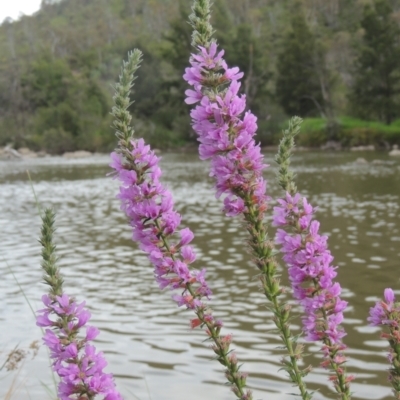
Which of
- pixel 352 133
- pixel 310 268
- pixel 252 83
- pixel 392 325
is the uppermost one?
pixel 310 268

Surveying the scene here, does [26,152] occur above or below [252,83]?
below

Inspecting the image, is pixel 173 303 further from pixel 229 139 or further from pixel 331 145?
pixel 331 145

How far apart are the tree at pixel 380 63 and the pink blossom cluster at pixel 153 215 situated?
61.0 meters

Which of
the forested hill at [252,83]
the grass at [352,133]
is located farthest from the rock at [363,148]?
the forested hill at [252,83]

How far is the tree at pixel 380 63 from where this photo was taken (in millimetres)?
60844

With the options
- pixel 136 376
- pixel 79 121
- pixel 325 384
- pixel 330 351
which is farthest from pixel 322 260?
pixel 79 121

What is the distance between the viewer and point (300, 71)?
68.3m

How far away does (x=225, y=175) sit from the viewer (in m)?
2.22

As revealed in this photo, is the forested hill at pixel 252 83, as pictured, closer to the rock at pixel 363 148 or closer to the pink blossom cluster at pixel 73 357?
the rock at pixel 363 148

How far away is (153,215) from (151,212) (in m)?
0.01

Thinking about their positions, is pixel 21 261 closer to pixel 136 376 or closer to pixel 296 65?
pixel 136 376

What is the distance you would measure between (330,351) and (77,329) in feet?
3.10

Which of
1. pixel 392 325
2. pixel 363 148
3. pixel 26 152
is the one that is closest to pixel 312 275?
pixel 392 325

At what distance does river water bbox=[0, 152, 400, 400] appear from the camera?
316 inches
